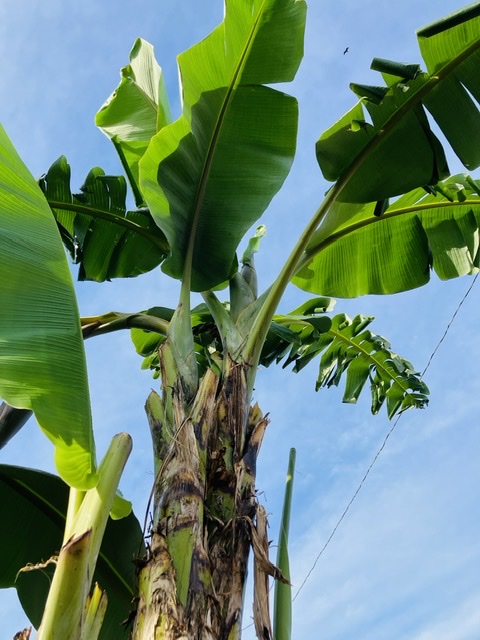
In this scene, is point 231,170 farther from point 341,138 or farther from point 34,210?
point 34,210

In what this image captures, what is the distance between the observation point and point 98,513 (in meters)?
1.67

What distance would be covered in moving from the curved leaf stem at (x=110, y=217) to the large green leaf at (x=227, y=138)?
427 millimetres

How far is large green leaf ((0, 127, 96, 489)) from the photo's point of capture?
1645mm

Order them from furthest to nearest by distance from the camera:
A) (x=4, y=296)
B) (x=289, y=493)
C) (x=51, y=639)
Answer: (x=289, y=493), (x=4, y=296), (x=51, y=639)

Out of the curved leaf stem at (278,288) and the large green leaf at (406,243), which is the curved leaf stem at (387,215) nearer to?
the large green leaf at (406,243)

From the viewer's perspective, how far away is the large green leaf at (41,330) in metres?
1.64

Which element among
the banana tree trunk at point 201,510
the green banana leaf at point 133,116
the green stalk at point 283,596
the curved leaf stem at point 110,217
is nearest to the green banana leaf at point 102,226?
the curved leaf stem at point 110,217

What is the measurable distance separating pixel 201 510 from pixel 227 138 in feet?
4.80

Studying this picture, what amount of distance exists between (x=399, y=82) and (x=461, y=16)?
19.5 inches

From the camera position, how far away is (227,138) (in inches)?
103

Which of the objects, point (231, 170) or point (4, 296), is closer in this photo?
point (4, 296)

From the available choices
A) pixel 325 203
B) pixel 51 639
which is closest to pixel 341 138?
pixel 325 203

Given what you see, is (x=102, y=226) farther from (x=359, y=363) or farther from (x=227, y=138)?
(x=359, y=363)

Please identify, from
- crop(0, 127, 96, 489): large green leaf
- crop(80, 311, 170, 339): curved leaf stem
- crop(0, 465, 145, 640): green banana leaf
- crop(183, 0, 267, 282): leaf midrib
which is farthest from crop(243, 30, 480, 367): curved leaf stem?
crop(0, 465, 145, 640): green banana leaf
